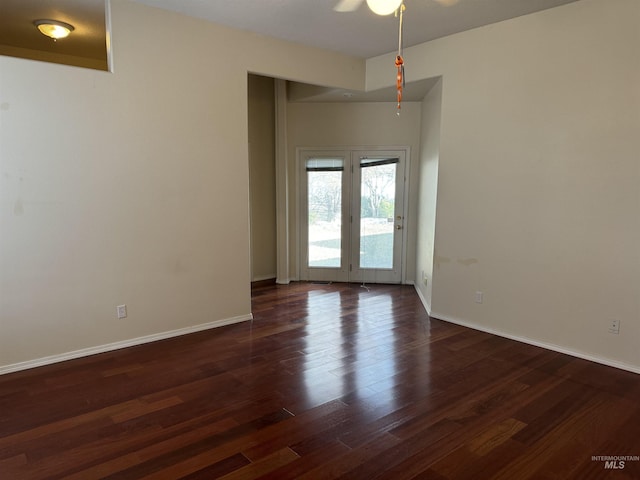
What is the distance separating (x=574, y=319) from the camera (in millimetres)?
3531

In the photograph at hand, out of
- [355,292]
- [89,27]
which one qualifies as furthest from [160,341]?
[89,27]

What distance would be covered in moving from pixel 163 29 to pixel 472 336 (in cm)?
400

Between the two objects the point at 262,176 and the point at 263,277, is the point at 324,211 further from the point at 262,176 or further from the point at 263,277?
the point at 263,277

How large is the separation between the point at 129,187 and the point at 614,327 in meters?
4.20

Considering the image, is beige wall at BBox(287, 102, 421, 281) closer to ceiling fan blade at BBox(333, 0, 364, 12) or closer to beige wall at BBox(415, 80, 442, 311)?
beige wall at BBox(415, 80, 442, 311)

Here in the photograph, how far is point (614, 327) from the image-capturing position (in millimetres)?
3314

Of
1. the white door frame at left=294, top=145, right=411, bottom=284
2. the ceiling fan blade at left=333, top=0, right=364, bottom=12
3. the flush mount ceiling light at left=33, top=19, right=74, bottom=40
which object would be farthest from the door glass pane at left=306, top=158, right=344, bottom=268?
the flush mount ceiling light at left=33, top=19, right=74, bottom=40

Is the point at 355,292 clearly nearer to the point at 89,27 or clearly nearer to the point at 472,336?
the point at 472,336

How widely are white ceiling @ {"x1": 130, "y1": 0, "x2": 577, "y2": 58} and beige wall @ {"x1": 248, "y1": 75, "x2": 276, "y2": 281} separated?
5.55 feet

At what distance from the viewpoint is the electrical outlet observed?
130 inches

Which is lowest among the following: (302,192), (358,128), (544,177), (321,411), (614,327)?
(321,411)

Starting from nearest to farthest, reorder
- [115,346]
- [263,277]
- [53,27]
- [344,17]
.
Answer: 1. [115,346]
2. [344,17]
3. [53,27]
4. [263,277]

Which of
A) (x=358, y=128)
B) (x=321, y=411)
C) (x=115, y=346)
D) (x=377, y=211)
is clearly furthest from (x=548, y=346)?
(x=115, y=346)

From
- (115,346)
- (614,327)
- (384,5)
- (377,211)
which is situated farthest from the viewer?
(377,211)
